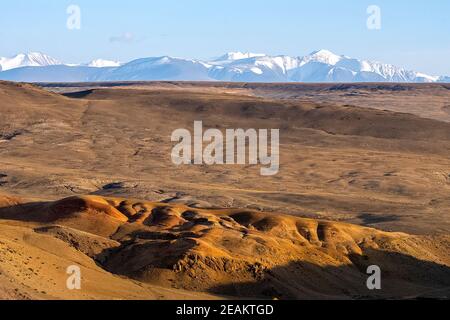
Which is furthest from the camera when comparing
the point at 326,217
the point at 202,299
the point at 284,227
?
the point at 326,217

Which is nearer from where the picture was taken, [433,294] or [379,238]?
[433,294]

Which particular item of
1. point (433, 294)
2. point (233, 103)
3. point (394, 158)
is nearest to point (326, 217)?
point (433, 294)

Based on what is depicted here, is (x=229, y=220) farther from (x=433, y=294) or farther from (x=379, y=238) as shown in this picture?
(x=433, y=294)

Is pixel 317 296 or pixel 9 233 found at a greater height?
pixel 9 233

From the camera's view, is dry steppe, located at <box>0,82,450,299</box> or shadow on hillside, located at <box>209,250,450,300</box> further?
dry steppe, located at <box>0,82,450,299</box>

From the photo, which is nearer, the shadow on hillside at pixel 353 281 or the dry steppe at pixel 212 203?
the shadow on hillside at pixel 353 281

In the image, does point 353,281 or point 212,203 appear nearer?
point 353,281

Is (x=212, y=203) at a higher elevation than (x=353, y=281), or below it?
below

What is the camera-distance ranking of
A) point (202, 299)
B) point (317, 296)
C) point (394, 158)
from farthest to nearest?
point (394, 158) < point (317, 296) < point (202, 299)
